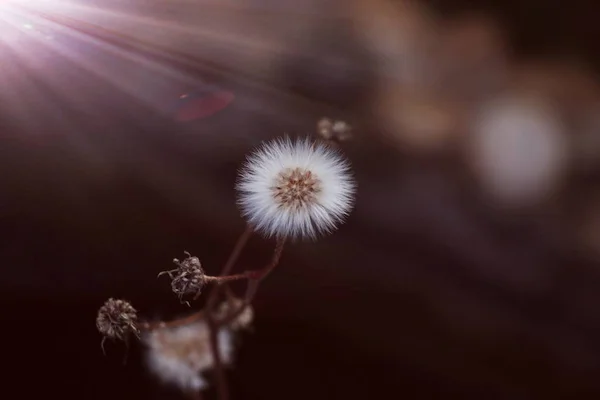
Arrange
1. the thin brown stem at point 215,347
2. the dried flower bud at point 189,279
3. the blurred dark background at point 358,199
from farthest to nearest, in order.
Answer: the blurred dark background at point 358,199
the thin brown stem at point 215,347
the dried flower bud at point 189,279

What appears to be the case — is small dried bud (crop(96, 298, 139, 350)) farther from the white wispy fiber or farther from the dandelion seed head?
the white wispy fiber

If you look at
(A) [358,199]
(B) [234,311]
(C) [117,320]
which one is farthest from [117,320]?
(A) [358,199]

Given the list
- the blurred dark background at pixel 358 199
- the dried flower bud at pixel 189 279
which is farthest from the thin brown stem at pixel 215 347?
the blurred dark background at pixel 358 199

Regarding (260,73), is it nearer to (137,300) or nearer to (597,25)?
(137,300)

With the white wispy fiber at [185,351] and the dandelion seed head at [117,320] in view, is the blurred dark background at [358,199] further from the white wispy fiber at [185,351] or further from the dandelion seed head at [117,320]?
the dandelion seed head at [117,320]

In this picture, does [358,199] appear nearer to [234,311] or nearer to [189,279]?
[234,311]

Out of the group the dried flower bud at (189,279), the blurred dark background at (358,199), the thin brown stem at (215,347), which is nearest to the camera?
the dried flower bud at (189,279)
